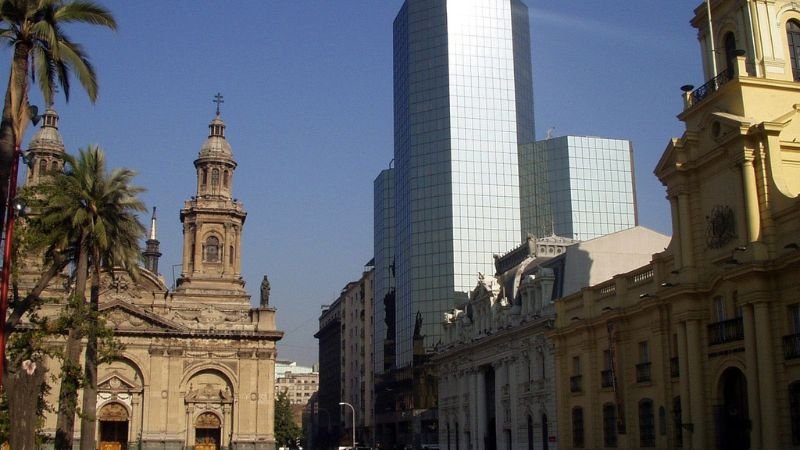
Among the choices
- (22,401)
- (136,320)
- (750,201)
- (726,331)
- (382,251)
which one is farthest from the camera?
(382,251)

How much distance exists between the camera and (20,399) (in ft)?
83.1

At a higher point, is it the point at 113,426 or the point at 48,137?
the point at 48,137

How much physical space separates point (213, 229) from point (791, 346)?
2496 inches

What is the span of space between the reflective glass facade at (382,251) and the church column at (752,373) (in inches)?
3325

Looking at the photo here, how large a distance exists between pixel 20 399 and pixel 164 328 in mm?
55351

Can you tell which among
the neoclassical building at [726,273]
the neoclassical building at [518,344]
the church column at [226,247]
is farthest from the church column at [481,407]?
the church column at [226,247]

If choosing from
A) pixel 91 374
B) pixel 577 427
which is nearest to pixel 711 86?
pixel 577 427

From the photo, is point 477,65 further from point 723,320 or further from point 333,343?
point 723,320

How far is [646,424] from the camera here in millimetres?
40594

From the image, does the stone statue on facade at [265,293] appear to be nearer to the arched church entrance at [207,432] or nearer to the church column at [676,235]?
the arched church entrance at [207,432]

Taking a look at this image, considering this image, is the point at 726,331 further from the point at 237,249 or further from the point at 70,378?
the point at 237,249

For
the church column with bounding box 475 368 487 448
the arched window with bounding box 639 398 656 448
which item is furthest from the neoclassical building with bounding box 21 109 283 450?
the arched window with bounding box 639 398 656 448

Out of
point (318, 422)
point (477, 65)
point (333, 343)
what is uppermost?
point (477, 65)

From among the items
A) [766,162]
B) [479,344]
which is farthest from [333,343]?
[766,162]
